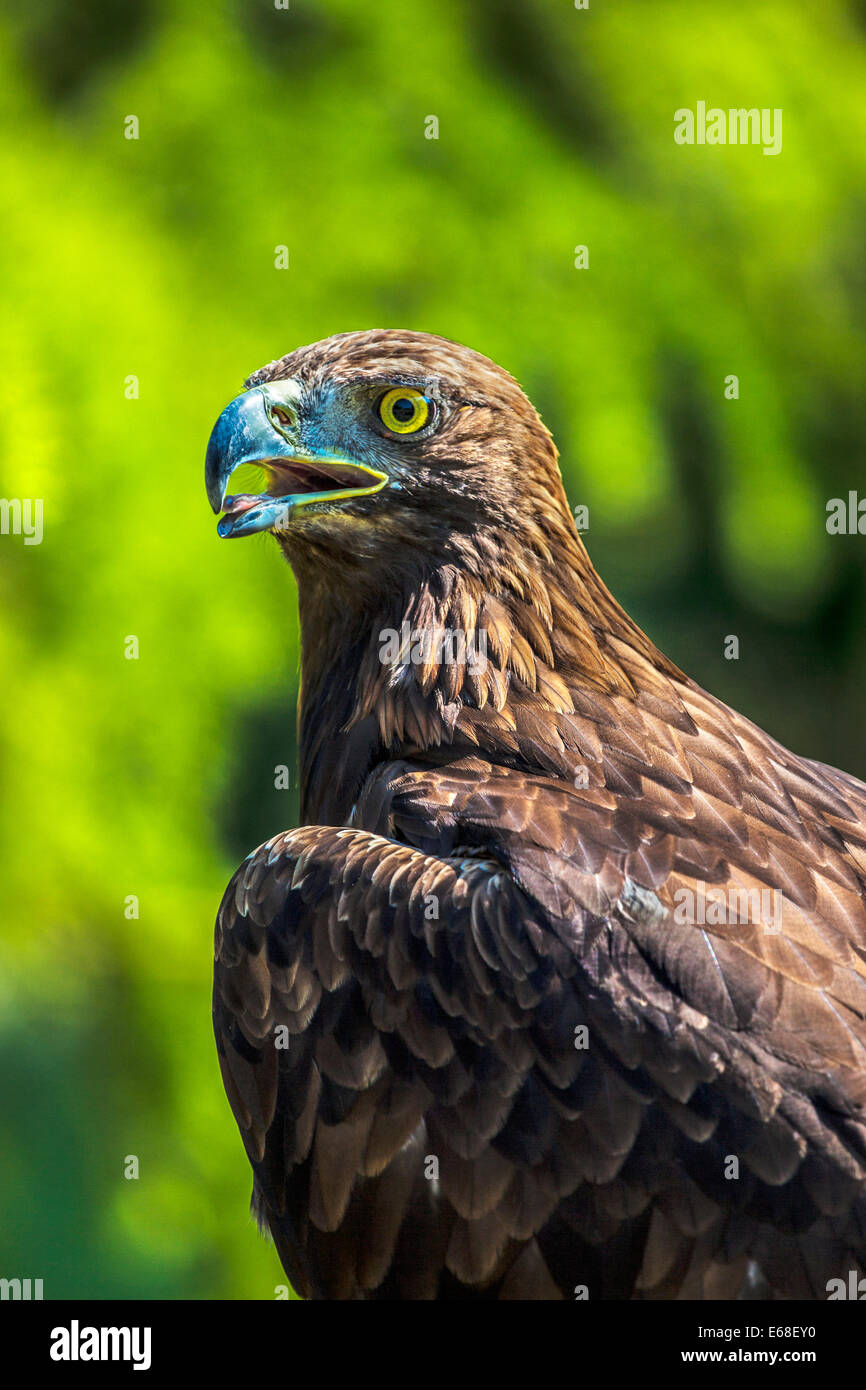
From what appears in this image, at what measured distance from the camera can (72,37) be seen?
5.13 m

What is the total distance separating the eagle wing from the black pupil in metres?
0.82

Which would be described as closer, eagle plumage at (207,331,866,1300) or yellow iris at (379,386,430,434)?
eagle plumage at (207,331,866,1300)

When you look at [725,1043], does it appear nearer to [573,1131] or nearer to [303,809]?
[573,1131]

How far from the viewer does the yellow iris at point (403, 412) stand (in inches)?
135

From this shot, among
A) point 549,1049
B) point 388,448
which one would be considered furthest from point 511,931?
point 388,448

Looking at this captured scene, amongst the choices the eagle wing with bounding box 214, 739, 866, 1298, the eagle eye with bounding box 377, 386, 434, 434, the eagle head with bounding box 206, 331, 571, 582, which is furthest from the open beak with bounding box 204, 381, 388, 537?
the eagle wing with bounding box 214, 739, 866, 1298

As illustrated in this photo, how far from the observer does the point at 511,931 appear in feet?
9.45

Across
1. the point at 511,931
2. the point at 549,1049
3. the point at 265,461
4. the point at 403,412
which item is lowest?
the point at 549,1049

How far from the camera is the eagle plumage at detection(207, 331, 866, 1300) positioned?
2783mm

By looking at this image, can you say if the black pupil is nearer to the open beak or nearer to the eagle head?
the eagle head

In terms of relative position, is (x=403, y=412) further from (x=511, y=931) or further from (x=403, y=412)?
(x=511, y=931)

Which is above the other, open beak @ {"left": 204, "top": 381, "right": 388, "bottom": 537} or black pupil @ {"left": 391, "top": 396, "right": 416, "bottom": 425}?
black pupil @ {"left": 391, "top": 396, "right": 416, "bottom": 425}

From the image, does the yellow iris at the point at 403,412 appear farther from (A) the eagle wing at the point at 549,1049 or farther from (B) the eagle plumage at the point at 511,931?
(A) the eagle wing at the point at 549,1049

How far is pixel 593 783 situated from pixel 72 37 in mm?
3294
